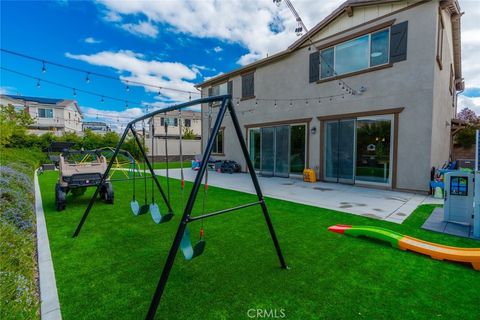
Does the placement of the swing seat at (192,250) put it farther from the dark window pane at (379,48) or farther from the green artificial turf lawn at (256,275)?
the dark window pane at (379,48)

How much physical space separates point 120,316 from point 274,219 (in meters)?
3.15

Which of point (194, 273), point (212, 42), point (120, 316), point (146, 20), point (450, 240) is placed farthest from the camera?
point (212, 42)

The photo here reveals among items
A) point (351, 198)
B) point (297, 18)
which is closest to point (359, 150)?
point (351, 198)

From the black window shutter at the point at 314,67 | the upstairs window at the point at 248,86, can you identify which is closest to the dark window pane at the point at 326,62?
the black window shutter at the point at 314,67

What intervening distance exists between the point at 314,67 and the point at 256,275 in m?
8.53

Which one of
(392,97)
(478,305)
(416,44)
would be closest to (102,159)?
(478,305)

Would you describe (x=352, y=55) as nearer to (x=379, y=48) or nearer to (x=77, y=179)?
(x=379, y=48)

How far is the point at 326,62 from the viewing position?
8727 millimetres

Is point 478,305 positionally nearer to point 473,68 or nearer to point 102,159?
point 102,159

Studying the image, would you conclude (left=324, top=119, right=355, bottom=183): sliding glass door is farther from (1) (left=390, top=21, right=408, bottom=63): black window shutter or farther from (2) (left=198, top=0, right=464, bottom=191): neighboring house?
(1) (left=390, top=21, right=408, bottom=63): black window shutter

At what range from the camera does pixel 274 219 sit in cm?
466

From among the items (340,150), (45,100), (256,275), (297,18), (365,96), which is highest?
(45,100)

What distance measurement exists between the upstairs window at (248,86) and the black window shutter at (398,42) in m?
6.11

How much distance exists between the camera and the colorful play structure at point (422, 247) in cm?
287
